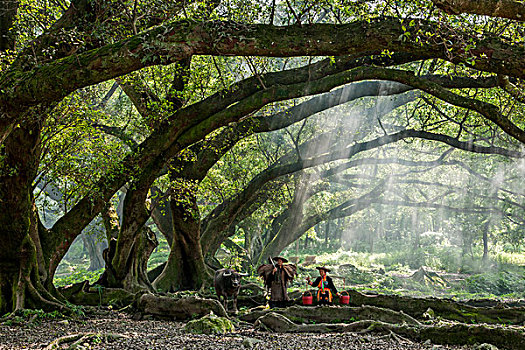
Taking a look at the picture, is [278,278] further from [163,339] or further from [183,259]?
[183,259]

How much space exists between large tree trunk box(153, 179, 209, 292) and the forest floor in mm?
4632

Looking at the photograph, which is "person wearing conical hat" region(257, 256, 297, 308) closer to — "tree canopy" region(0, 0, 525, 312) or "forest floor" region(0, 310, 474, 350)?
"forest floor" region(0, 310, 474, 350)

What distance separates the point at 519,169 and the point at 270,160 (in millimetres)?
13837

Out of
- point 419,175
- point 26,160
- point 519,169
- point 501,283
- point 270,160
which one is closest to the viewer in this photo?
point 26,160

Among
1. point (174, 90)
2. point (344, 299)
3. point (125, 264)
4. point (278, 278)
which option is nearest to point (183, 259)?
point (125, 264)

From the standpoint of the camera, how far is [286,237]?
17438mm

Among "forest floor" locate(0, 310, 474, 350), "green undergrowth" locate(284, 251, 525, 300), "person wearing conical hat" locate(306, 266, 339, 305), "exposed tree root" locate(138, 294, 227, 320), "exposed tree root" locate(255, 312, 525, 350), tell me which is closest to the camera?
"forest floor" locate(0, 310, 474, 350)

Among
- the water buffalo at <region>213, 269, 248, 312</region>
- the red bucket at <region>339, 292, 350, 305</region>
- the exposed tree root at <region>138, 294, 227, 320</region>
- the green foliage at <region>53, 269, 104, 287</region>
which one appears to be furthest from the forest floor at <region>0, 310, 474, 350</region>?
the green foliage at <region>53, 269, 104, 287</region>

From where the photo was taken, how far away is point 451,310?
8.13 m

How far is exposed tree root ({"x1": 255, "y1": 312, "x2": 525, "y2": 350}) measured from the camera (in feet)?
17.2

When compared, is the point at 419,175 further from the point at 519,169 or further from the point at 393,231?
the point at 393,231

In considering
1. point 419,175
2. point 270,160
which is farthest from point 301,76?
point 419,175

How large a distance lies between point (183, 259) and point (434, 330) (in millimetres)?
7880

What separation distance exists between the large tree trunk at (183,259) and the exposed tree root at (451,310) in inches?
195
